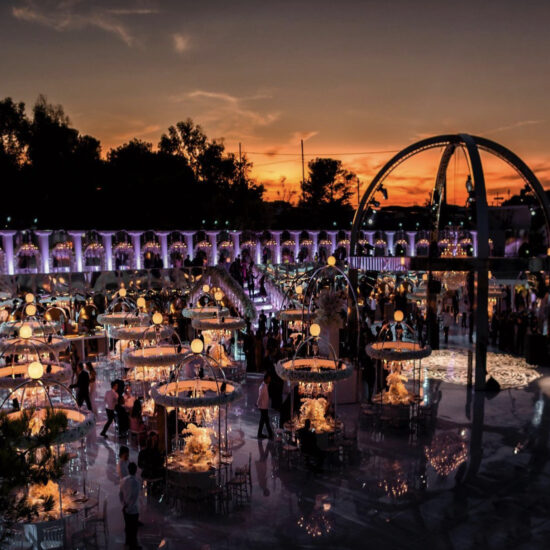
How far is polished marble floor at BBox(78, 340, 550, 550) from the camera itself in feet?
25.8

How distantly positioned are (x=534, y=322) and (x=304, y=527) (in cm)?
1472

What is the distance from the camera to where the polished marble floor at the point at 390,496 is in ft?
25.8

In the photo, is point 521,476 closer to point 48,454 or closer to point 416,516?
point 416,516

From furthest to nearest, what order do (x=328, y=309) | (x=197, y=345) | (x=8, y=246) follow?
(x=8, y=246) → (x=328, y=309) → (x=197, y=345)

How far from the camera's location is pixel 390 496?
9086mm

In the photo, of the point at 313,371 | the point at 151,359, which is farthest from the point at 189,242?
the point at 313,371

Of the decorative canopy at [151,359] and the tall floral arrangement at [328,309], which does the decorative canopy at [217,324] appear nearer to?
the tall floral arrangement at [328,309]

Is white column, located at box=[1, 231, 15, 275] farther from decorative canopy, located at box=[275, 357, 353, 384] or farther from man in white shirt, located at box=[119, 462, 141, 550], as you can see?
man in white shirt, located at box=[119, 462, 141, 550]

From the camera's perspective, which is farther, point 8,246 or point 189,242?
point 189,242

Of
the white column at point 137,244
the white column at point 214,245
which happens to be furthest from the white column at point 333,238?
the white column at point 137,244

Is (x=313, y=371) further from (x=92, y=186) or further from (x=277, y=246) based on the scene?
(x=92, y=186)

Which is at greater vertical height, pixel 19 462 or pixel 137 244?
pixel 137 244

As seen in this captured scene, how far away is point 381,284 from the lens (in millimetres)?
29609

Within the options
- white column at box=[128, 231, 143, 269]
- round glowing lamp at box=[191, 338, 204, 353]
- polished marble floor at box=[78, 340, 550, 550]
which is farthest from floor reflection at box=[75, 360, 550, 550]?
white column at box=[128, 231, 143, 269]
